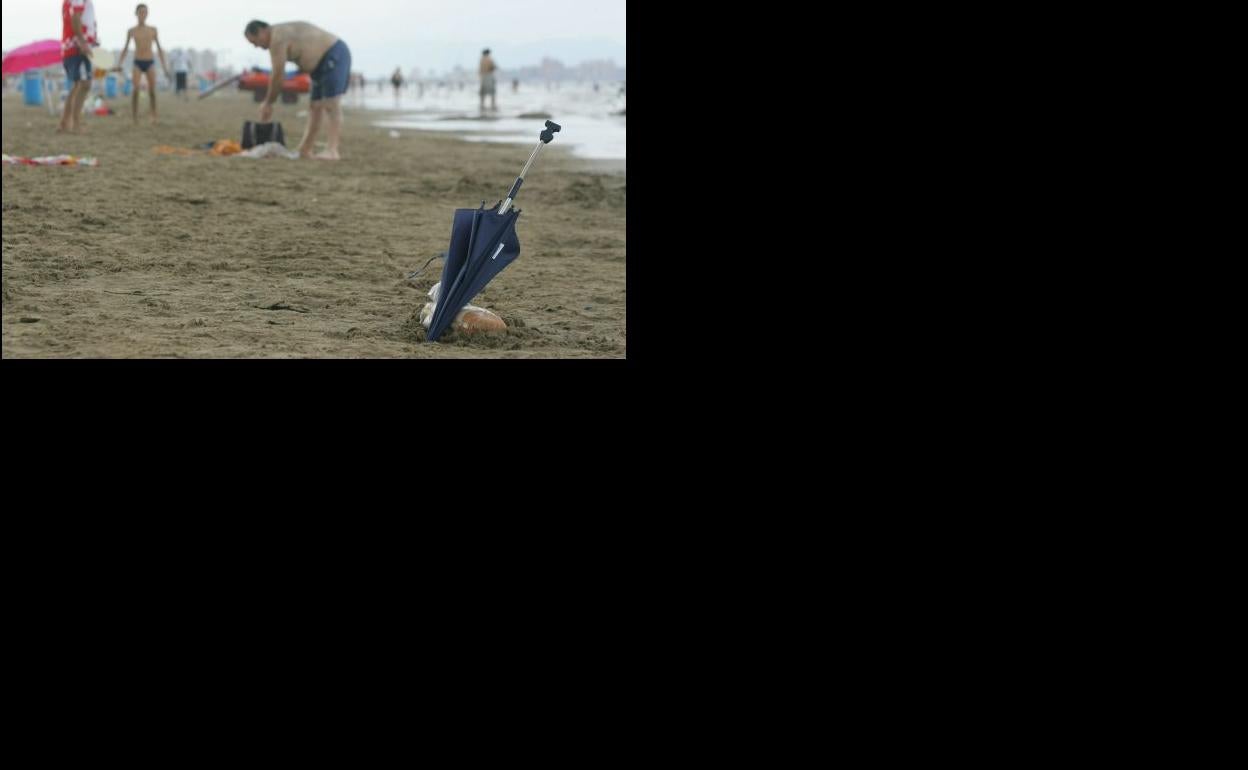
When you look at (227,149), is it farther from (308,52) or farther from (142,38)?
(142,38)

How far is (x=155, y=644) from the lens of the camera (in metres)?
2.98

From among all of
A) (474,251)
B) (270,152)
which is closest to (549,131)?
(474,251)

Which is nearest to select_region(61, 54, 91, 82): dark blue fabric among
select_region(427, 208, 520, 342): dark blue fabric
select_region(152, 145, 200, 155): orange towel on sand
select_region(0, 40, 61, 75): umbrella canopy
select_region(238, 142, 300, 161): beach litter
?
select_region(152, 145, 200, 155): orange towel on sand

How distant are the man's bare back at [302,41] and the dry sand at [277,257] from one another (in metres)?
0.92

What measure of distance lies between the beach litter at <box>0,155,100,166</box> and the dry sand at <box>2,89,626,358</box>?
22 cm

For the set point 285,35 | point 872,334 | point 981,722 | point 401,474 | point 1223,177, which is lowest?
point 981,722

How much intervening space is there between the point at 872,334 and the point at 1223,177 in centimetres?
133

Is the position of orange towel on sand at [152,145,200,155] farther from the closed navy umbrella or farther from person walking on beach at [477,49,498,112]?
person walking on beach at [477,49,498,112]

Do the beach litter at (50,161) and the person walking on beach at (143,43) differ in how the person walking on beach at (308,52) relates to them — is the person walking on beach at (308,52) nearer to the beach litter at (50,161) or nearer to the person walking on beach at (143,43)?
the beach litter at (50,161)

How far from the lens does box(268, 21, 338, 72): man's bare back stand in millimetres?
11266

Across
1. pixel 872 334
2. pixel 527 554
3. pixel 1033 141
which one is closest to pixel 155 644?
pixel 527 554

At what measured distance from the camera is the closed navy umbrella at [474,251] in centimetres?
498

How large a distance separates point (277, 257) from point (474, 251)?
251 cm

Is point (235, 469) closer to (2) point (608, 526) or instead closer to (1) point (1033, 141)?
(2) point (608, 526)
